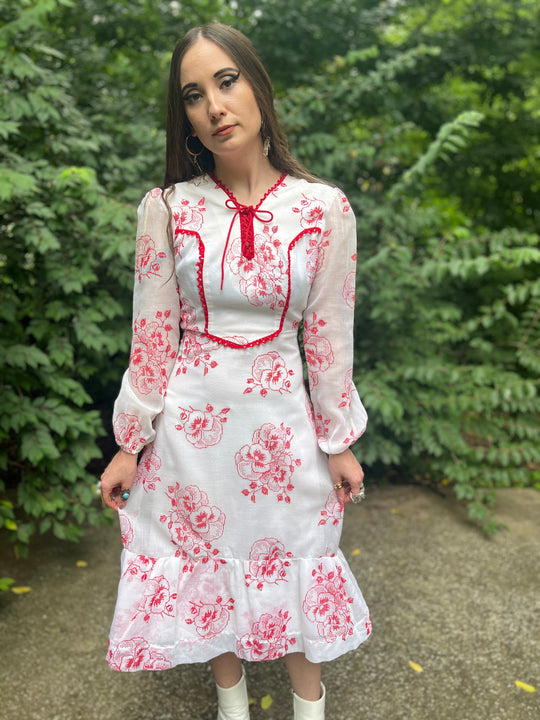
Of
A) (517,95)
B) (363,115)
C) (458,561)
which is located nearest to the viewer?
(458,561)

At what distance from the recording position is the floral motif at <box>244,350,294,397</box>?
5.05 ft

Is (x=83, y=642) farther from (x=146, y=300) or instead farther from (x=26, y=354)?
(x=146, y=300)

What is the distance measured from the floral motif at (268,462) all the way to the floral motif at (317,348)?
0.55ft

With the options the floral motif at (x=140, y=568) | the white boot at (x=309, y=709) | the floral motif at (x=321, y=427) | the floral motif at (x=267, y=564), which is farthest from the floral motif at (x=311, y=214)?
the white boot at (x=309, y=709)

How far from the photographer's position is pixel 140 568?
1607 mm

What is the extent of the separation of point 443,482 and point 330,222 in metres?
2.59

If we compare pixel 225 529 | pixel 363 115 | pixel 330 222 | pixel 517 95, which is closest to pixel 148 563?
pixel 225 529

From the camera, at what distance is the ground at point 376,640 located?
209 centimetres

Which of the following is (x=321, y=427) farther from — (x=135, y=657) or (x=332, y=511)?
(x=135, y=657)

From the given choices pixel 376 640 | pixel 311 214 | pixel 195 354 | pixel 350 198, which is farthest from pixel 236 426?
pixel 350 198

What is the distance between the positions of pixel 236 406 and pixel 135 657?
674mm

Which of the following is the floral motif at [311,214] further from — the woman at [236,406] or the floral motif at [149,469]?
the floral motif at [149,469]

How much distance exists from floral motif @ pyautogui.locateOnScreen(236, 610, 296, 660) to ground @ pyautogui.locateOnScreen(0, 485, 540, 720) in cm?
61

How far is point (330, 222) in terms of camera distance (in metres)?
1.53
